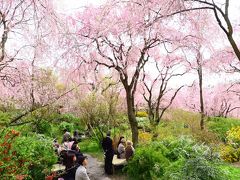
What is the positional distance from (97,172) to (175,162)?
17.0 ft

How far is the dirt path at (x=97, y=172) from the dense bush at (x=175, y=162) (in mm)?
770

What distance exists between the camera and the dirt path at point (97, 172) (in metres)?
13.6

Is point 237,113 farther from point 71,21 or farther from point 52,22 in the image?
point 52,22

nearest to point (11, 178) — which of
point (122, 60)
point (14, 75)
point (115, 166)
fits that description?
point (14, 75)

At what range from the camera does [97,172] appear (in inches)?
581

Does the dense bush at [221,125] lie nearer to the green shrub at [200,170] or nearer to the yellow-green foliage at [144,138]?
the yellow-green foliage at [144,138]

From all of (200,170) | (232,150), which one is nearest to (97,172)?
(232,150)

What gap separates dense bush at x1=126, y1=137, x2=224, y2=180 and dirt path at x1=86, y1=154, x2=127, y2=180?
0.77 m

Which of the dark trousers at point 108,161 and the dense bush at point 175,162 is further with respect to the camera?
the dark trousers at point 108,161

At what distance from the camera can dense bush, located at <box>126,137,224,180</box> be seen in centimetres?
873

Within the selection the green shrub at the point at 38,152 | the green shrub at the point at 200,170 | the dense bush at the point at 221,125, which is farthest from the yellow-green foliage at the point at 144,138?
the green shrub at the point at 200,170

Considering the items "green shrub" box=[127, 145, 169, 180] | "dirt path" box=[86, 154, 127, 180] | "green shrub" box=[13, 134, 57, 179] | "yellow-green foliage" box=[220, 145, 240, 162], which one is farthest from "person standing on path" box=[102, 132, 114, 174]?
"yellow-green foliage" box=[220, 145, 240, 162]

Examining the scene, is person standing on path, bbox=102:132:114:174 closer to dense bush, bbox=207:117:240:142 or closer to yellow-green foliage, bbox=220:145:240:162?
yellow-green foliage, bbox=220:145:240:162

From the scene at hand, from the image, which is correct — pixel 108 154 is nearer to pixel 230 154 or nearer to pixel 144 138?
pixel 230 154
